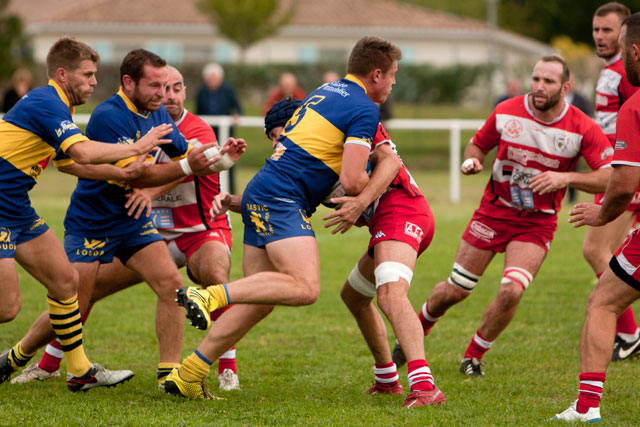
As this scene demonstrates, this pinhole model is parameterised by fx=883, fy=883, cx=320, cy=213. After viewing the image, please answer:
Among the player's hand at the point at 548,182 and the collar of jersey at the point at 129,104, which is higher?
the collar of jersey at the point at 129,104

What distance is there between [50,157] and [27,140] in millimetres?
284

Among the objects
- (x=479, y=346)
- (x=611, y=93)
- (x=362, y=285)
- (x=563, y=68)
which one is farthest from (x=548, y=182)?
(x=611, y=93)

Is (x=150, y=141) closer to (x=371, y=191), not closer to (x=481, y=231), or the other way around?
(x=371, y=191)

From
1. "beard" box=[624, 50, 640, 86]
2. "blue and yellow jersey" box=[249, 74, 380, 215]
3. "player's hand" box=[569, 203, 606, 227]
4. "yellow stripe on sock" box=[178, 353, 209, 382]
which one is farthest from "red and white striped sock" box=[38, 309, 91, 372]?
"beard" box=[624, 50, 640, 86]

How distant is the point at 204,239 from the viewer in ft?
21.5

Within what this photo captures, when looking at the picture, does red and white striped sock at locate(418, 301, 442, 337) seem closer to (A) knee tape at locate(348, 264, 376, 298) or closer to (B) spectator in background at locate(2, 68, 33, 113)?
(A) knee tape at locate(348, 264, 376, 298)

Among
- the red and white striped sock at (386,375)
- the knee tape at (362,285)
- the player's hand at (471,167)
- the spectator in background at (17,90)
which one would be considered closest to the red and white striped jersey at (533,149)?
the player's hand at (471,167)

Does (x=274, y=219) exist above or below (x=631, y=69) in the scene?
below

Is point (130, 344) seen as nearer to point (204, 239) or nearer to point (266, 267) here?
point (204, 239)

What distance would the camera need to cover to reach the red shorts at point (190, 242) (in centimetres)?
655

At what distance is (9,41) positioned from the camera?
33.7m

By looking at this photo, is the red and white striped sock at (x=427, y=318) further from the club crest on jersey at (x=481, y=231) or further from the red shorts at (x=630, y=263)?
the red shorts at (x=630, y=263)

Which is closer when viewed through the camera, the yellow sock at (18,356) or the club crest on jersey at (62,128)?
the club crest on jersey at (62,128)

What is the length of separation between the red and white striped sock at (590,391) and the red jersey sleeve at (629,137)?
122cm
